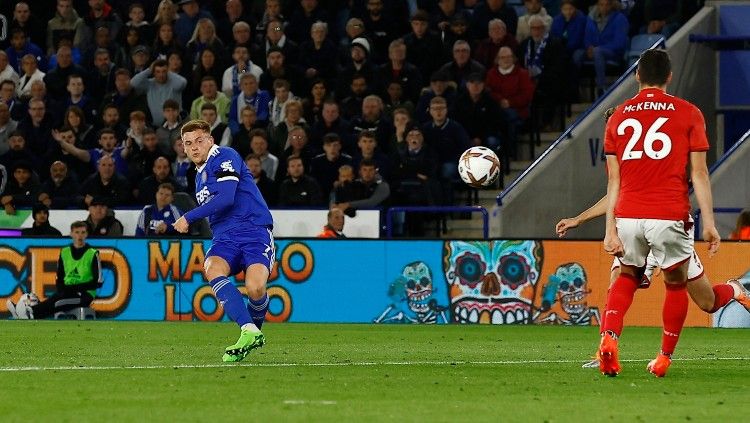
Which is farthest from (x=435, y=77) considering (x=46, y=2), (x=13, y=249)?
(x=46, y=2)

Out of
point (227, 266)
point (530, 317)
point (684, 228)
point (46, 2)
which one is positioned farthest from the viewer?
point (46, 2)

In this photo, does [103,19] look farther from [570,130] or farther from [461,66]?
[570,130]

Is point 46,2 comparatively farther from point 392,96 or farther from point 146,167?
point 392,96

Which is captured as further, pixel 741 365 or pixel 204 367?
pixel 741 365

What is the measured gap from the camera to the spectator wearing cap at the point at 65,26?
2627 centimetres

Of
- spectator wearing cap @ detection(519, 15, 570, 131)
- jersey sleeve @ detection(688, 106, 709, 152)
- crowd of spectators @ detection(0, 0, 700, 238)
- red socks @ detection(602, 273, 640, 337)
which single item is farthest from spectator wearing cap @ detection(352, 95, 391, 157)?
jersey sleeve @ detection(688, 106, 709, 152)

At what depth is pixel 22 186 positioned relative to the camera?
76.1 ft

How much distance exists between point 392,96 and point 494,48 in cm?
173

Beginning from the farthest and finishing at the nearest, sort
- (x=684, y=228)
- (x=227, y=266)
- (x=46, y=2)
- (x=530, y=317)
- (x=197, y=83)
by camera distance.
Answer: (x=46, y=2), (x=197, y=83), (x=530, y=317), (x=227, y=266), (x=684, y=228)

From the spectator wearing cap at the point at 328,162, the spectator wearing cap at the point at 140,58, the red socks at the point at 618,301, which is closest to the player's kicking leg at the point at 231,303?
the red socks at the point at 618,301

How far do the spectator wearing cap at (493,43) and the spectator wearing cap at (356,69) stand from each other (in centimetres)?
164

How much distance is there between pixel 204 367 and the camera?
1142cm

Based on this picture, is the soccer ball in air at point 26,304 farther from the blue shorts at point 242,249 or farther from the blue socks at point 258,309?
the blue shorts at point 242,249

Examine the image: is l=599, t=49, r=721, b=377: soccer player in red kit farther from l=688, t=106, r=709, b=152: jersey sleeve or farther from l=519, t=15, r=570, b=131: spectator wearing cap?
l=519, t=15, r=570, b=131: spectator wearing cap
